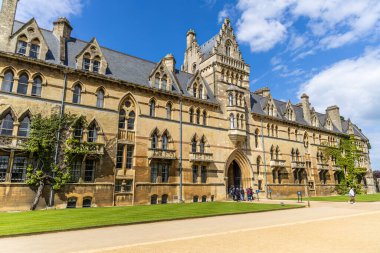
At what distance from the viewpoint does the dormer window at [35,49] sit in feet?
75.1


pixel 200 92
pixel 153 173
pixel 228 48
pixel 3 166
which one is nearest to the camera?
pixel 3 166

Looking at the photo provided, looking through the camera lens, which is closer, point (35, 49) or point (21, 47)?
point (21, 47)

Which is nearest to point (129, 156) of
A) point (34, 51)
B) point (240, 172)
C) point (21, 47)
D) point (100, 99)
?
point (100, 99)

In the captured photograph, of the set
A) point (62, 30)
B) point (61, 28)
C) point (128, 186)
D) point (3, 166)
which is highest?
point (61, 28)

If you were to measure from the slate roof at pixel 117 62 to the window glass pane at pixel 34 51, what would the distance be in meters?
0.88

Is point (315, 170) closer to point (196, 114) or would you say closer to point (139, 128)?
point (196, 114)

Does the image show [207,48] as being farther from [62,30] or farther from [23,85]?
[23,85]

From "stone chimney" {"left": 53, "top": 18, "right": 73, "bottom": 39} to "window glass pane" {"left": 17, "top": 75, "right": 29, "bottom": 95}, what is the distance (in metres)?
7.05

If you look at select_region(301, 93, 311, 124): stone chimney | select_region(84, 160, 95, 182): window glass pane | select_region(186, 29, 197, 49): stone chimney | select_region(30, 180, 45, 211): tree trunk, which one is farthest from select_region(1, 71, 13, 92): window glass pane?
select_region(301, 93, 311, 124): stone chimney

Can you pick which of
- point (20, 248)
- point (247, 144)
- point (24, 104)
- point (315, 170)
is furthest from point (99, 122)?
point (315, 170)

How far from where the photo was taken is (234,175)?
37.6 metres

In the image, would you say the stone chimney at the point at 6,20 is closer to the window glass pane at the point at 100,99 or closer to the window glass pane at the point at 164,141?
the window glass pane at the point at 100,99

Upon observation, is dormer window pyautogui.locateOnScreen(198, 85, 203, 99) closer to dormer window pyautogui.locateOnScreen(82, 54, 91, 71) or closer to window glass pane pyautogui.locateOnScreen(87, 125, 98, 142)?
dormer window pyautogui.locateOnScreen(82, 54, 91, 71)

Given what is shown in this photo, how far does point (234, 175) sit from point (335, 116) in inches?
1384
